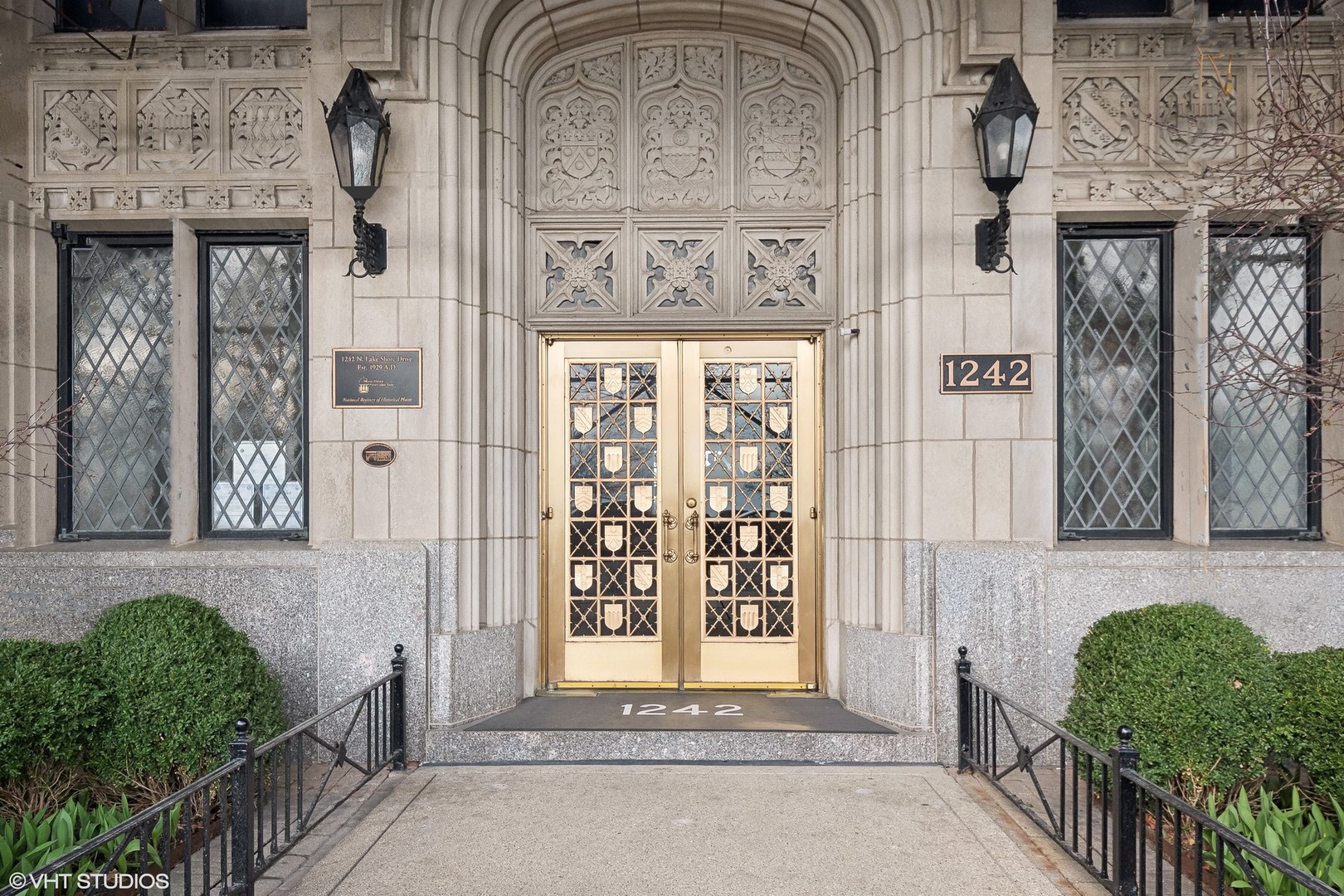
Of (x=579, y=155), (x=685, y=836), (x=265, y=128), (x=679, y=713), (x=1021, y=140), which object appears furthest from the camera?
(x=579, y=155)

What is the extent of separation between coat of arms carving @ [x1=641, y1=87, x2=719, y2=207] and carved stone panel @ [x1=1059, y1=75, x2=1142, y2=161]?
322 centimetres

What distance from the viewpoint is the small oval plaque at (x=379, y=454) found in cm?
712

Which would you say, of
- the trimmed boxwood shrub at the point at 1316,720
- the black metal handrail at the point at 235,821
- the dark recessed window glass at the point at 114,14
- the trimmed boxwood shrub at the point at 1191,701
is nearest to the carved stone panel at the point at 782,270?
the trimmed boxwood shrub at the point at 1191,701

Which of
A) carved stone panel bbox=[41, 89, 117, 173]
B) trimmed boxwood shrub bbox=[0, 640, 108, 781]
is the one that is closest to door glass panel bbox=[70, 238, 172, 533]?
carved stone panel bbox=[41, 89, 117, 173]

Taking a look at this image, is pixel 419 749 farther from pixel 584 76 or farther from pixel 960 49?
pixel 960 49

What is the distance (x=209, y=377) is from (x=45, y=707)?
11.0ft

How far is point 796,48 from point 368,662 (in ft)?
23.0

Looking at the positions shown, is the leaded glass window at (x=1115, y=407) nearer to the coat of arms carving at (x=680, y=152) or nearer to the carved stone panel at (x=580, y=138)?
the coat of arms carving at (x=680, y=152)

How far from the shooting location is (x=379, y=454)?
7.12m

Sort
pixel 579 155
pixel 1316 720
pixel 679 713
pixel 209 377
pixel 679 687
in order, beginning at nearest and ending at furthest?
pixel 1316 720, pixel 679 713, pixel 209 377, pixel 679 687, pixel 579 155

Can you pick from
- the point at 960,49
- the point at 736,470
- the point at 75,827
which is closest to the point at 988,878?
the point at 736,470

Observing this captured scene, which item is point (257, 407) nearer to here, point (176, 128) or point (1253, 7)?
point (176, 128)

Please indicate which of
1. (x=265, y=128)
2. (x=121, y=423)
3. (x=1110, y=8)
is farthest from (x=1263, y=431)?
(x=121, y=423)

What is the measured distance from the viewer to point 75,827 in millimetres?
5266
